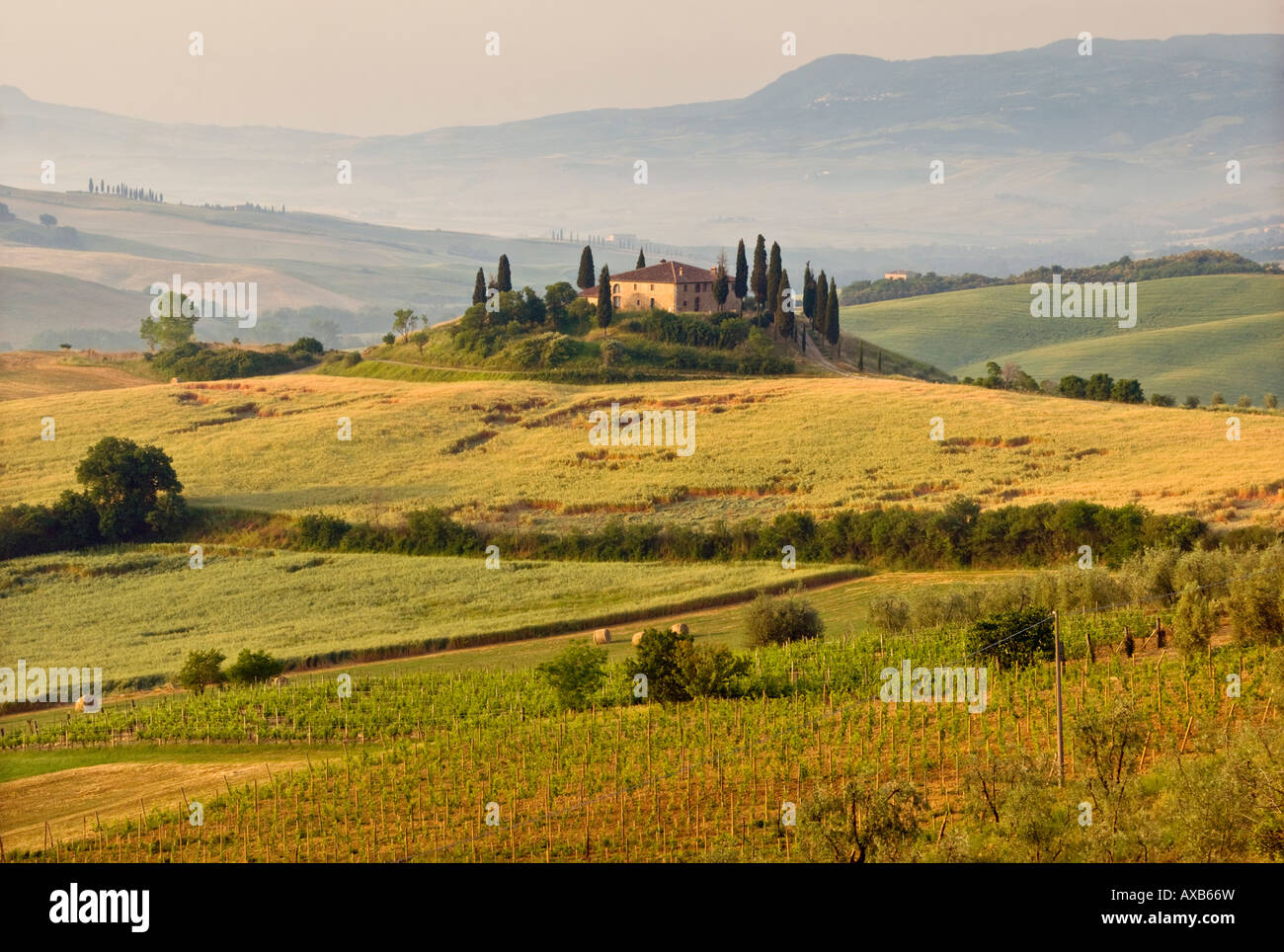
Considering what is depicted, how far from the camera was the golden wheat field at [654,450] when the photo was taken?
69500mm

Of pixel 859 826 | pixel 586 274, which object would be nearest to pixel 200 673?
pixel 859 826

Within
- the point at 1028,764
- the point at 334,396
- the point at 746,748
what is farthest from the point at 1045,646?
the point at 334,396

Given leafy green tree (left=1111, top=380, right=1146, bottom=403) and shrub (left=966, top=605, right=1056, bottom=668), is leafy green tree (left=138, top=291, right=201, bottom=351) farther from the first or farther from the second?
shrub (left=966, top=605, right=1056, bottom=668)

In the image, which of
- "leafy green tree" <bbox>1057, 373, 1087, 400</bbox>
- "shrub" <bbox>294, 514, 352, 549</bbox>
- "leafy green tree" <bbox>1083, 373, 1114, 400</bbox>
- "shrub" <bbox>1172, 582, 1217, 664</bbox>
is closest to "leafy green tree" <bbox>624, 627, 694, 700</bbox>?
"shrub" <bbox>1172, 582, 1217, 664</bbox>

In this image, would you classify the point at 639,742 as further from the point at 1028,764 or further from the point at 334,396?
the point at 334,396

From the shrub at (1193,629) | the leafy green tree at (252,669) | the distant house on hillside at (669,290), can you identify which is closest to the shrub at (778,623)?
the shrub at (1193,629)

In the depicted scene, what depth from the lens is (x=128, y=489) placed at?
235 ft

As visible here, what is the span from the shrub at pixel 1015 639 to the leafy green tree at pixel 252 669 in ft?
72.8

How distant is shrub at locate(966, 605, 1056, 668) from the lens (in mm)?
37844

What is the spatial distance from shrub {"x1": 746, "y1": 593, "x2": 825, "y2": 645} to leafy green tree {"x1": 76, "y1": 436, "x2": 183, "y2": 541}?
128 feet

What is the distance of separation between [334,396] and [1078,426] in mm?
52511

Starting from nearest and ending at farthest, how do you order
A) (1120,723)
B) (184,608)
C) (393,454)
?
(1120,723) → (184,608) → (393,454)

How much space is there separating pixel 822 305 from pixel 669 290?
12357 millimetres
